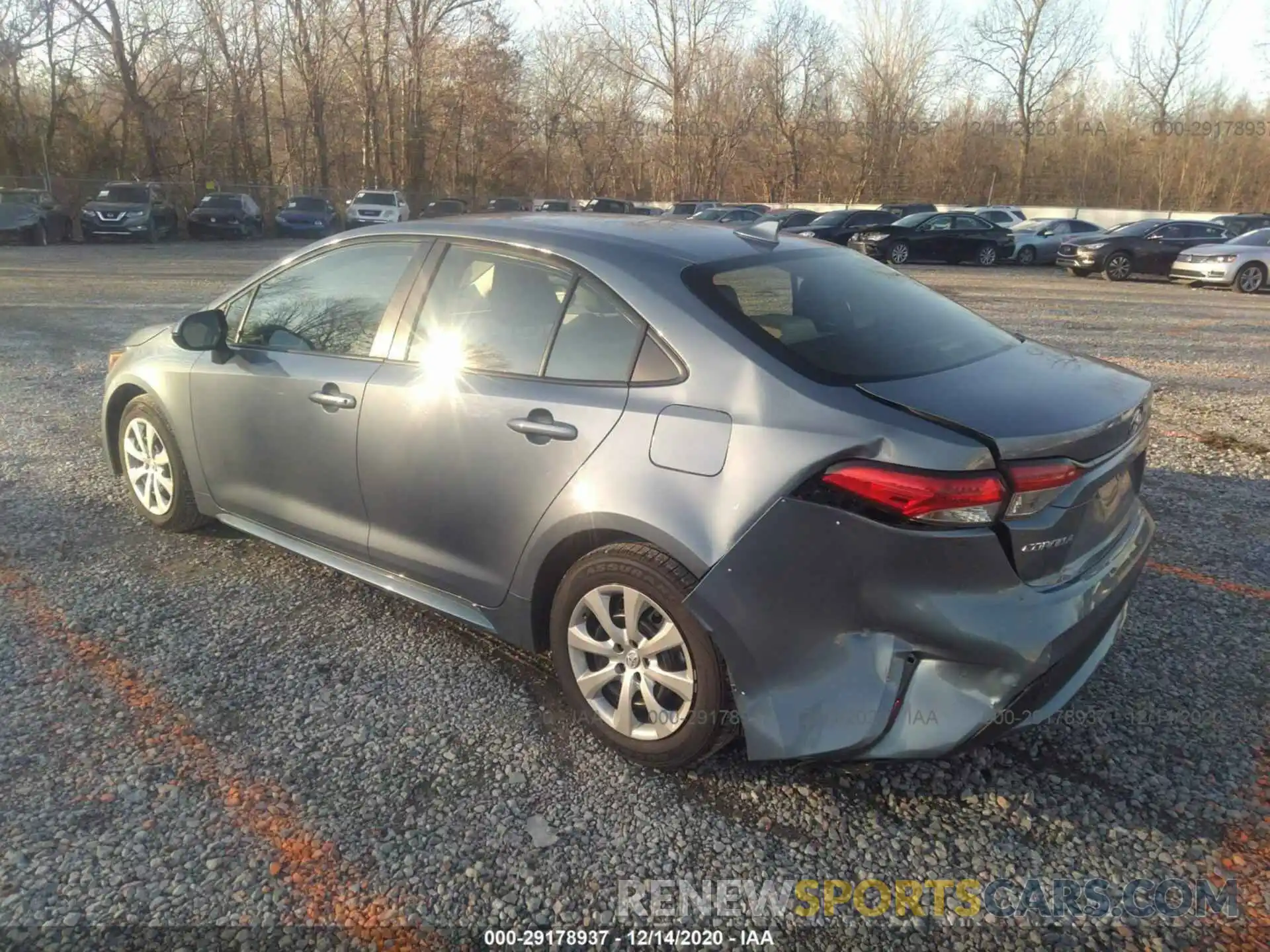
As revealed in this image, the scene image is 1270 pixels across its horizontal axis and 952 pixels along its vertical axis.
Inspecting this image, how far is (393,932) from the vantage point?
7.40 ft

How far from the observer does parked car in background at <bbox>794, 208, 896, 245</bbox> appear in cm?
2700

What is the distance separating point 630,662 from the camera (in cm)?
284

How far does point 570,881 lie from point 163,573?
2.78m

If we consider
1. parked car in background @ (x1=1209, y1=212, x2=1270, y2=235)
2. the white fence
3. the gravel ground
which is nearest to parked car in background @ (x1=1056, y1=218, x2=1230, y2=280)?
parked car in background @ (x1=1209, y1=212, x2=1270, y2=235)

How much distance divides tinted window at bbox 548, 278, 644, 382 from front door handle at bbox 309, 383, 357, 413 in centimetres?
Answer: 95

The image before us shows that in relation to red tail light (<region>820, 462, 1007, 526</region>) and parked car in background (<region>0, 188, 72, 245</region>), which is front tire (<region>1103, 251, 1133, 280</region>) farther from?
parked car in background (<region>0, 188, 72, 245</region>)

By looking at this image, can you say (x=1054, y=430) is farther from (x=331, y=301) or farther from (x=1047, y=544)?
(x=331, y=301)

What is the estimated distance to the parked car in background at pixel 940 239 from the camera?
82.6ft

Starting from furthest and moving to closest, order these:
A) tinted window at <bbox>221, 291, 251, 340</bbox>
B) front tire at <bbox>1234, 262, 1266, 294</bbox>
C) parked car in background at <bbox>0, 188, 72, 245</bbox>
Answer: parked car in background at <bbox>0, 188, 72, 245</bbox>, front tire at <bbox>1234, 262, 1266, 294</bbox>, tinted window at <bbox>221, 291, 251, 340</bbox>

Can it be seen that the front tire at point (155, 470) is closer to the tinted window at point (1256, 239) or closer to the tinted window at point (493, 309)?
the tinted window at point (493, 309)

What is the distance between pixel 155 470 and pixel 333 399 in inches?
65.0

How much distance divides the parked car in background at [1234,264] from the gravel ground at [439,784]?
18.5m

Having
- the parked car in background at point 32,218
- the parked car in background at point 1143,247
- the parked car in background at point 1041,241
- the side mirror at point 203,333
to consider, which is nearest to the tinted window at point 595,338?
the side mirror at point 203,333

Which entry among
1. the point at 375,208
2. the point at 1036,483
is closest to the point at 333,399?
the point at 1036,483
